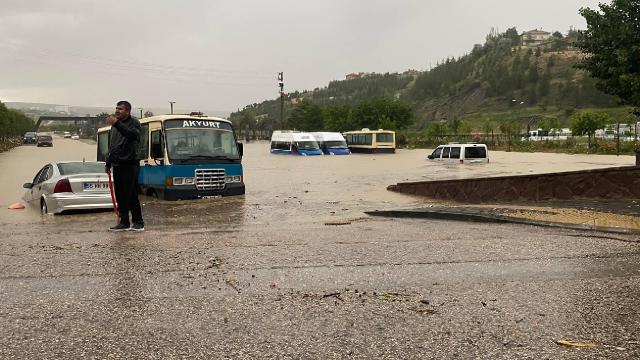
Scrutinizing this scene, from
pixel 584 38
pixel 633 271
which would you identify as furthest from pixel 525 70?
pixel 633 271

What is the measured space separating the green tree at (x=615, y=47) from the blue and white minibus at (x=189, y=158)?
9747 mm

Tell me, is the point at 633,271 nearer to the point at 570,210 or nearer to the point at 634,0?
the point at 570,210

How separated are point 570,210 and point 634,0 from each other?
20.2ft

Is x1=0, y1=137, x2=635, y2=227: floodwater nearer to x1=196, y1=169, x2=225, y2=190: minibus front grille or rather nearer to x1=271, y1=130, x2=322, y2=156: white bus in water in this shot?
x1=196, y1=169, x2=225, y2=190: minibus front grille

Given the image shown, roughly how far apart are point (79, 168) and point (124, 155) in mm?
5129

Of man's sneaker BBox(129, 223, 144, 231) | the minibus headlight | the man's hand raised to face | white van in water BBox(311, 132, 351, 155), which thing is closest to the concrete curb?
man's sneaker BBox(129, 223, 144, 231)

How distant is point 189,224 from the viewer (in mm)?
11094

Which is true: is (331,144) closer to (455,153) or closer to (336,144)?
(336,144)

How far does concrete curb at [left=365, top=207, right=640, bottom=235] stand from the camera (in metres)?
8.85

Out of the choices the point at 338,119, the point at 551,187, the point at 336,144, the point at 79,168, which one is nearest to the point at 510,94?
the point at 338,119

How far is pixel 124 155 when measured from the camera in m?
8.88

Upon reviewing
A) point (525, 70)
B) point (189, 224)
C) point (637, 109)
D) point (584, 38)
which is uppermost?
point (525, 70)

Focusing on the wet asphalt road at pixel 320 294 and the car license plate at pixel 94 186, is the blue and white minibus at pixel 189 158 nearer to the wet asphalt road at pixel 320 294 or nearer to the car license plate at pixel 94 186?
the car license plate at pixel 94 186

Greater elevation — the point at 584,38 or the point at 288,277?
the point at 584,38
